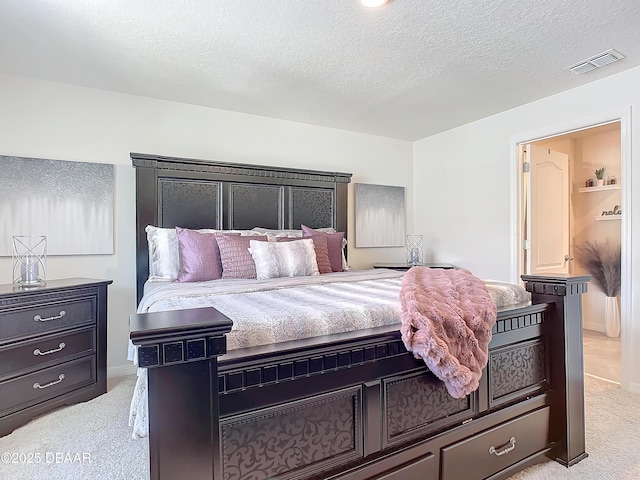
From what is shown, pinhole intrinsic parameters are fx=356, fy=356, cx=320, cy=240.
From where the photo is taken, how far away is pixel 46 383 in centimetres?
232

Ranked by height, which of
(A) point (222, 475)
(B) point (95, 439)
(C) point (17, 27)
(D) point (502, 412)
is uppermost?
(C) point (17, 27)

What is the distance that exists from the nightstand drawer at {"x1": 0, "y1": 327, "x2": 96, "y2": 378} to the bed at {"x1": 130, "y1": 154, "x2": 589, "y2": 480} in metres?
1.29

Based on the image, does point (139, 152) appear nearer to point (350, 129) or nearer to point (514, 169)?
point (350, 129)

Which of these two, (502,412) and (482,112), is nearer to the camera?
(502,412)

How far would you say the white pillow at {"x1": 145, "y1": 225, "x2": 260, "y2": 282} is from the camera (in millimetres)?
2793

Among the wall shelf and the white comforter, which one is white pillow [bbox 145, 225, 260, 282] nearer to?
the white comforter

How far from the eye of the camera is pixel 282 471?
1.16m

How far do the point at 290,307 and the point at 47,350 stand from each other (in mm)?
1938

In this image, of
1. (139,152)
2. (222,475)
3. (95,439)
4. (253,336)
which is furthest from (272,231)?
(222,475)

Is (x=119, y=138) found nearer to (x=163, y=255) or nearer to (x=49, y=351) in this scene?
(x=163, y=255)

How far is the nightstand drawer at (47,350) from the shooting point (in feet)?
7.06

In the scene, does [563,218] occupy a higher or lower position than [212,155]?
lower

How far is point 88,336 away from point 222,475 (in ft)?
6.77

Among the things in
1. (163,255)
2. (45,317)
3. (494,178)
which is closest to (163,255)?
(163,255)
